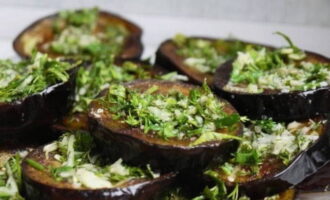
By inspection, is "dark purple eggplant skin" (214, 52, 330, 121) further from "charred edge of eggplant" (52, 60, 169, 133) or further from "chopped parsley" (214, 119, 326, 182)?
"charred edge of eggplant" (52, 60, 169, 133)

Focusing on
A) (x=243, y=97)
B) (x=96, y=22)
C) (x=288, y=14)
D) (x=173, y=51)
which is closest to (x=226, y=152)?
(x=243, y=97)

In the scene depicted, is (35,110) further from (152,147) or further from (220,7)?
(220,7)

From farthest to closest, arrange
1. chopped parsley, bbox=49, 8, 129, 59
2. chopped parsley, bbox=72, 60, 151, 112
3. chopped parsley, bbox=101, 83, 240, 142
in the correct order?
chopped parsley, bbox=49, 8, 129, 59 < chopped parsley, bbox=72, 60, 151, 112 < chopped parsley, bbox=101, 83, 240, 142

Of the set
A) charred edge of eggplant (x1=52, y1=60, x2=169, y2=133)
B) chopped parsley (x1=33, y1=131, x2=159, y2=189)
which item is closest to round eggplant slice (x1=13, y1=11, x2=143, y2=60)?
charred edge of eggplant (x1=52, y1=60, x2=169, y2=133)

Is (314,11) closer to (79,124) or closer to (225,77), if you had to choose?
(225,77)

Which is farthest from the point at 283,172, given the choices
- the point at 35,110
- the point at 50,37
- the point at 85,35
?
the point at 50,37
